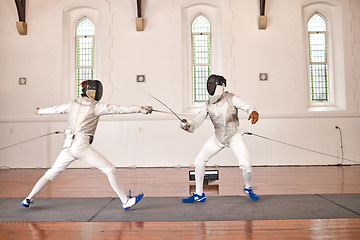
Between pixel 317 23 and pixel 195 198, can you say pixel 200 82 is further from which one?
pixel 195 198

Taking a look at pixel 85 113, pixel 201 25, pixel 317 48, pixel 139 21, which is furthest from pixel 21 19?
pixel 317 48

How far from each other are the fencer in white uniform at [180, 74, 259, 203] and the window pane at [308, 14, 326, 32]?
5071 millimetres

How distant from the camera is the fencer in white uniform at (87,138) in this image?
103 inches

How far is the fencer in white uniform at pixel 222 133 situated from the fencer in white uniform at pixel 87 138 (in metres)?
0.62

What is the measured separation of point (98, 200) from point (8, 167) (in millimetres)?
4647

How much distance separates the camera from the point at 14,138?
6.63 meters

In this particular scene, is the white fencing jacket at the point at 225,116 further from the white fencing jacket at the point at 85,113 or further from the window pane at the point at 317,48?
the window pane at the point at 317,48

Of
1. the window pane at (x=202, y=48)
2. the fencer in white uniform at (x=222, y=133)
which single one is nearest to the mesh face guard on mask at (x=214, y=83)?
the fencer in white uniform at (x=222, y=133)

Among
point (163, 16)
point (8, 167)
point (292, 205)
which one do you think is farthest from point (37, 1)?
point (292, 205)

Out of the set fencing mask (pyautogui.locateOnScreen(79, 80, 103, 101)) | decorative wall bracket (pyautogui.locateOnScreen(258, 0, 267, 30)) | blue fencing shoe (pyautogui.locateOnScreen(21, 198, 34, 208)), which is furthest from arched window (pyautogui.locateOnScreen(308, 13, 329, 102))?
blue fencing shoe (pyautogui.locateOnScreen(21, 198, 34, 208))

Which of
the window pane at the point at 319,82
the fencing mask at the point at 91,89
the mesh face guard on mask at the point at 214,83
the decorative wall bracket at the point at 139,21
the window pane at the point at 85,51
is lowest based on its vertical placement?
the fencing mask at the point at 91,89

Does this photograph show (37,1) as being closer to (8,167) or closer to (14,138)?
(14,138)

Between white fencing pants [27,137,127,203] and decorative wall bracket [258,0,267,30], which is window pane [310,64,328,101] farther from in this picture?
white fencing pants [27,137,127,203]

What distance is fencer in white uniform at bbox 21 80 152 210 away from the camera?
8.55ft
